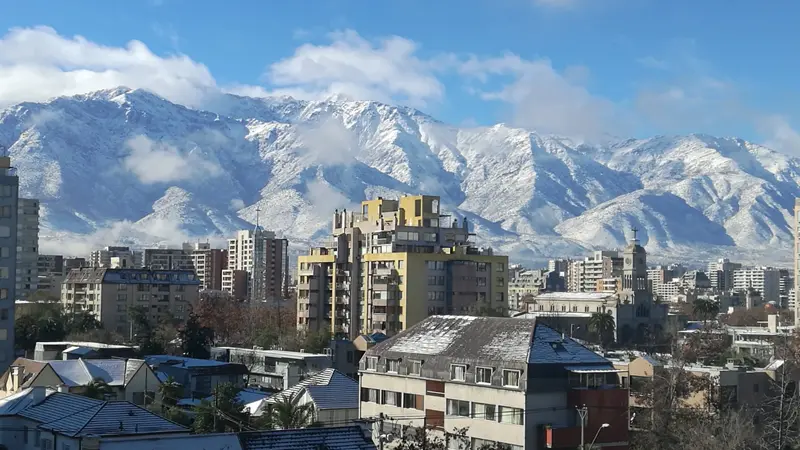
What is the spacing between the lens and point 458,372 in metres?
47.1

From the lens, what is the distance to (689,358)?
8131 centimetres

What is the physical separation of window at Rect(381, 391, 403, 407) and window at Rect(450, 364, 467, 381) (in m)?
3.40

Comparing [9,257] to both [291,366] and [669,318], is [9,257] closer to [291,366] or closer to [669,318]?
[291,366]

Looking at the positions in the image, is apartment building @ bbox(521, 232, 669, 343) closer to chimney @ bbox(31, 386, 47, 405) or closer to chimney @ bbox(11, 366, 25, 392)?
chimney @ bbox(11, 366, 25, 392)

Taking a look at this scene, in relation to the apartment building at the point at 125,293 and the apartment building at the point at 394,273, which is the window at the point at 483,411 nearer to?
the apartment building at the point at 394,273

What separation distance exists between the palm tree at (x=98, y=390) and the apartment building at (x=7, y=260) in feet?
48.2

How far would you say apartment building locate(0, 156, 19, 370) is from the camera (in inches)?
2714

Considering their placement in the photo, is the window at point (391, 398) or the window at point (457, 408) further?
the window at point (391, 398)

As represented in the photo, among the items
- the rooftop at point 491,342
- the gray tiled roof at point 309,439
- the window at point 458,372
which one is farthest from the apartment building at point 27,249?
the gray tiled roof at point 309,439

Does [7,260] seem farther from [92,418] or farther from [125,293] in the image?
[125,293]

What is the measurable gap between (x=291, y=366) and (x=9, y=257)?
63.6 feet

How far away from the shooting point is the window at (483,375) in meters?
45.6

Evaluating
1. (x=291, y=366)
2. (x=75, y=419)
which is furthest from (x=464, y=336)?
(x=291, y=366)

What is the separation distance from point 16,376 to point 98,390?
7.68m
